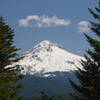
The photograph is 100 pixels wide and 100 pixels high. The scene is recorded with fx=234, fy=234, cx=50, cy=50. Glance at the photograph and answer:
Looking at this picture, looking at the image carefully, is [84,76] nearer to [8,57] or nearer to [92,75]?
[92,75]

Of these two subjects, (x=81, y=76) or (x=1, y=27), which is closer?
(x=81, y=76)

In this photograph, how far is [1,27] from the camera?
27.9 metres

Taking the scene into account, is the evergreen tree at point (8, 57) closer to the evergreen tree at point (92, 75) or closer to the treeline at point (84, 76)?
the treeline at point (84, 76)

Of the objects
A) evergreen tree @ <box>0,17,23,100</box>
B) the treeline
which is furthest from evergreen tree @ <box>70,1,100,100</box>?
evergreen tree @ <box>0,17,23,100</box>

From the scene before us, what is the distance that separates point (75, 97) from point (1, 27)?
1356cm

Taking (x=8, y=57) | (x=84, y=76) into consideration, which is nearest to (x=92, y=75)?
(x=84, y=76)

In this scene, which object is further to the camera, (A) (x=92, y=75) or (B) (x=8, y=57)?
(B) (x=8, y=57)

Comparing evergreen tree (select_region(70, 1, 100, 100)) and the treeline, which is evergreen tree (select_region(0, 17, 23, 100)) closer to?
the treeline

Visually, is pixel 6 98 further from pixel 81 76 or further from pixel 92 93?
pixel 81 76

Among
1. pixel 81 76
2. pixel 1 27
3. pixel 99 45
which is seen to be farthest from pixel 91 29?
pixel 1 27

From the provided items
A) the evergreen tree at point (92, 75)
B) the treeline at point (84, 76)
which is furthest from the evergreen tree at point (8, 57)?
the evergreen tree at point (92, 75)

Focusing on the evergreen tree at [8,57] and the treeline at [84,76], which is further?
the evergreen tree at [8,57]

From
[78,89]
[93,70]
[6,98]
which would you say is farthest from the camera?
[78,89]

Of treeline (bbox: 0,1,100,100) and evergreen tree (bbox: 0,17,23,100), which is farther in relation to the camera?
evergreen tree (bbox: 0,17,23,100)
